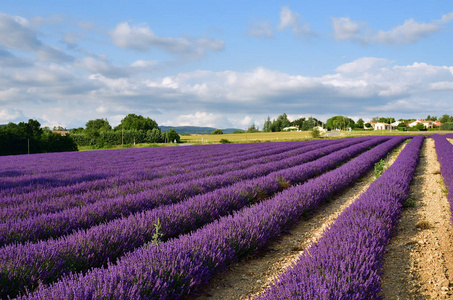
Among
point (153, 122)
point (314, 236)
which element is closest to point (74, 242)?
point (314, 236)

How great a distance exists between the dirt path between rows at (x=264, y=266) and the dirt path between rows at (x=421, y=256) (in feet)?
3.03

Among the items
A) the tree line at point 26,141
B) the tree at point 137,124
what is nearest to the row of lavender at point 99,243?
the tree line at point 26,141

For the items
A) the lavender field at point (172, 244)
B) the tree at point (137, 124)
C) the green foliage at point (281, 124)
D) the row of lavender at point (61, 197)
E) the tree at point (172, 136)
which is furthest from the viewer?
the green foliage at point (281, 124)

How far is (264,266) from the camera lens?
139 inches

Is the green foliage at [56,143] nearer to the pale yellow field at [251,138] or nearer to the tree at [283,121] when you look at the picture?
the pale yellow field at [251,138]

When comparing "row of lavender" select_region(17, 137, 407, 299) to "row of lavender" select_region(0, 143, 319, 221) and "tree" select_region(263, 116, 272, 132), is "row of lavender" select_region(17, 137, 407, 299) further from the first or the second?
"tree" select_region(263, 116, 272, 132)

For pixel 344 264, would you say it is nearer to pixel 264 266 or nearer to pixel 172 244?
pixel 264 266

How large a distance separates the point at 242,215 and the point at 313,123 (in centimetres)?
11832

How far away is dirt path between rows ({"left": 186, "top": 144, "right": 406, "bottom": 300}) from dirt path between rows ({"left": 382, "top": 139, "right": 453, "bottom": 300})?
36.4 inches

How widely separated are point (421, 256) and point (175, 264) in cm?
318

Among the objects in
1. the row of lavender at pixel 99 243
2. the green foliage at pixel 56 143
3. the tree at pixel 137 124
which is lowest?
the row of lavender at pixel 99 243

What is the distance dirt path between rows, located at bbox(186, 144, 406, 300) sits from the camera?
2.94 meters

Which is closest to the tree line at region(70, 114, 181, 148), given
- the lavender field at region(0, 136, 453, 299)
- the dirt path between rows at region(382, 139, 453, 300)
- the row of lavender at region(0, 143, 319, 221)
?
the row of lavender at region(0, 143, 319, 221)

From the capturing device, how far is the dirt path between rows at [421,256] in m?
2.96
